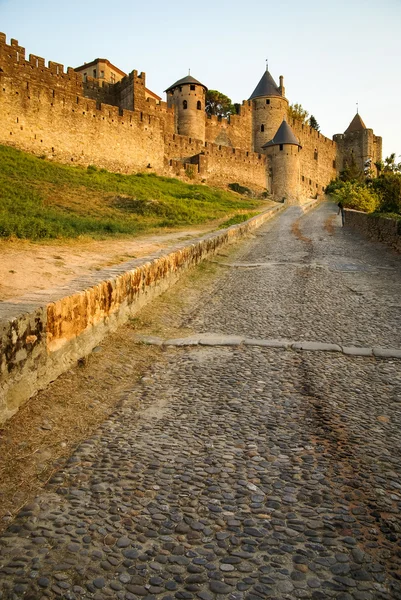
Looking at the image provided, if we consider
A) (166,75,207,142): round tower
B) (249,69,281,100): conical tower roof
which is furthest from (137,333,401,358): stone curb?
(249,69,281,100): conical tower roof

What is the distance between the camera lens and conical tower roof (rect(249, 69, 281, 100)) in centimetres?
4874

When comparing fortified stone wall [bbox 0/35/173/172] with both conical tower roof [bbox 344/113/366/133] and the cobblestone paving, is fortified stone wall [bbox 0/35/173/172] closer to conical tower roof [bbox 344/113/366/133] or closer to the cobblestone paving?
the cobblestone paving

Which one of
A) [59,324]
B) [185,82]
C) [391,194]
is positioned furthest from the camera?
[185,82]

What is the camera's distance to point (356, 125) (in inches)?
2499

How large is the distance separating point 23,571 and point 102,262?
218 inches

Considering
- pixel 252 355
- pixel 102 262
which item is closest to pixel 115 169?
pixel 102 262

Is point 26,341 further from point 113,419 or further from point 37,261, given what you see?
point 37,261

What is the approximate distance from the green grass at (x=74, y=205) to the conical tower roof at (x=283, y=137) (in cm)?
2345

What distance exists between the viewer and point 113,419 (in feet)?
9.35

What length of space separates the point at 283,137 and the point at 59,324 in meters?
45.6

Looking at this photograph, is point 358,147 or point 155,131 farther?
point 358,147

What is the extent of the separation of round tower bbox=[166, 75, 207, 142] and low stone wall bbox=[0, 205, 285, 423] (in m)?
38.5

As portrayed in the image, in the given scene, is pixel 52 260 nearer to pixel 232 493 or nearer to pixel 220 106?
pixel 232 493

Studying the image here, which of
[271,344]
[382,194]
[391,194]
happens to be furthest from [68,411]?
[382,194]
